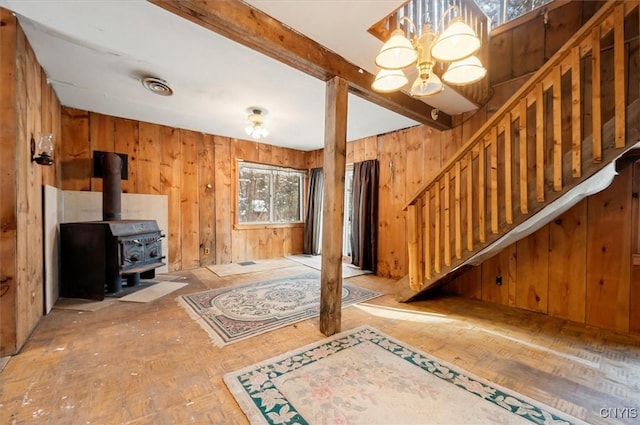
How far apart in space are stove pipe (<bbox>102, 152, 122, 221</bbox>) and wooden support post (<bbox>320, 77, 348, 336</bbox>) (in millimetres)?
3165

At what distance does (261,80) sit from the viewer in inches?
108

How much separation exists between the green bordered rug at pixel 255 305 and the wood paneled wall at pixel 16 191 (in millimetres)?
1250

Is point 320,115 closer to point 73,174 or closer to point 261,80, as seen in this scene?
point 261,80

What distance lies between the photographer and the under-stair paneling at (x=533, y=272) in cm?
289

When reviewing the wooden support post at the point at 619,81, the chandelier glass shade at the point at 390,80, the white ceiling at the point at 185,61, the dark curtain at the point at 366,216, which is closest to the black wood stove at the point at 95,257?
the white ceiling at the point at 185,61

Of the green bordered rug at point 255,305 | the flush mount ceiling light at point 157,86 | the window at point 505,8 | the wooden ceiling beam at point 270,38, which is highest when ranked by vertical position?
the window at point 505,8

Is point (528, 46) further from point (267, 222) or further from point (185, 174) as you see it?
point (185, 174)

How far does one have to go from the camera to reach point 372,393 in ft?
5.29

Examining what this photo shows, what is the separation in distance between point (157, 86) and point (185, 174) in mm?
1972

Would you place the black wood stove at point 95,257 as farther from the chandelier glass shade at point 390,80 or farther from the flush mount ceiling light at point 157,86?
the chandelier glass shade at point 390,80

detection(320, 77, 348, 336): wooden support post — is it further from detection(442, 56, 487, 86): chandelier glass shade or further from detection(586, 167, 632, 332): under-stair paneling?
detection(586, 167, 632, 332): under-stair paneling

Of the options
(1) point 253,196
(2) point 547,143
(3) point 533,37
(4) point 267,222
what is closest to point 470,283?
(2) point 547,143

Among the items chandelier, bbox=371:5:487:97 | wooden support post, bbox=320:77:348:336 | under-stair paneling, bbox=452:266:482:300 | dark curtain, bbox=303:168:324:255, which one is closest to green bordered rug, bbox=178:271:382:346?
wooden support post, bbox=320:77:348:336

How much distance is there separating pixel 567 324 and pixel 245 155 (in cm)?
529
